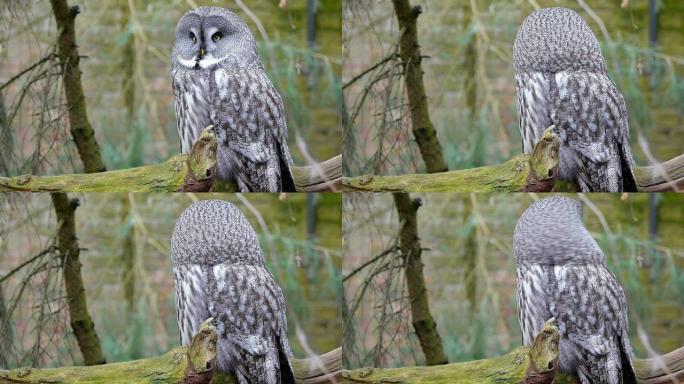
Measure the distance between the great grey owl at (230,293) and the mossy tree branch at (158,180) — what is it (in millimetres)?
92

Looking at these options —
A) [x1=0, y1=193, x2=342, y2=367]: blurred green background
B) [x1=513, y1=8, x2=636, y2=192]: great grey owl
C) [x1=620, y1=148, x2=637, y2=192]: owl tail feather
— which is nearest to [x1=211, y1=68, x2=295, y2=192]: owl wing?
[x1=0, y1=193, x2=342, y2=367]: blurred green background

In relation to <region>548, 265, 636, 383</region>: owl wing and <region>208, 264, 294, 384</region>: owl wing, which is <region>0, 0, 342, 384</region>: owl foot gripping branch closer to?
<region>208, 264, 294, 384</region>: owl wing

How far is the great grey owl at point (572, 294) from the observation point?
3.34 meters

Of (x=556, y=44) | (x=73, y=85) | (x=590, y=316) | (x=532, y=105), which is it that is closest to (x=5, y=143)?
(x=73, y=85)

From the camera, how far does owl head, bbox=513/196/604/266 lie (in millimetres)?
3373

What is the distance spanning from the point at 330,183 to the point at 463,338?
722mm

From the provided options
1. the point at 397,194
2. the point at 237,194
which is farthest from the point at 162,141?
the point at 397,194

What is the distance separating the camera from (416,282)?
353 centimetres

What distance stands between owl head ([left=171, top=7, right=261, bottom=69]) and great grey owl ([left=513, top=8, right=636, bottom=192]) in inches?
37.2

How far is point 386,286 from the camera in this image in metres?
3.53

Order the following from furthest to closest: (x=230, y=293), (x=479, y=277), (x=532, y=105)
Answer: (x=479, y=277) → (x=532, y=105) → (x=230, y=293)

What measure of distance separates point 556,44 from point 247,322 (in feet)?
4.61

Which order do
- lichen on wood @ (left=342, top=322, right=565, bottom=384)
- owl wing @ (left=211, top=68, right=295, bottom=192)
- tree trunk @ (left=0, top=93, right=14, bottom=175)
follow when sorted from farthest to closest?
tree trunk @ (left=0, top=93, right=14, bottom=175) < owl wing @ (left=211, top=68, right=295, bottom=192) < lichen on wood @ (left=342, top=322, right=565, bottom=384)

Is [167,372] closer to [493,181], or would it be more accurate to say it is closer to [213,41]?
[213,41]
